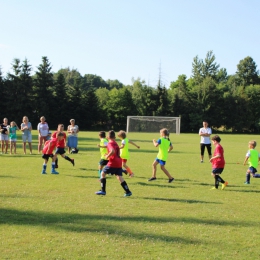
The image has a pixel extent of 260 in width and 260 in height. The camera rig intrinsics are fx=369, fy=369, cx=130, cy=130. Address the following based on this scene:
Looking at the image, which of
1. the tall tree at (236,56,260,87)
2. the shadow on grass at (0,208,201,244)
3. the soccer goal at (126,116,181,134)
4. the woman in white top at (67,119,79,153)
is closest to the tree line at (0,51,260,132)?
the soccer goal at (126,116,181,134)

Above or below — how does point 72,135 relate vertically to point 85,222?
above

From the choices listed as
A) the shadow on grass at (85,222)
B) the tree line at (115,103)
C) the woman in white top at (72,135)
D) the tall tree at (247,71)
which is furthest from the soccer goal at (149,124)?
the tall tree at (247,71)

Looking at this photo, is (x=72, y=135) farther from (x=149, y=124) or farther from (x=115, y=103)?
(x=115, y=103)

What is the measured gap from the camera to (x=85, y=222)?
22.5 feet

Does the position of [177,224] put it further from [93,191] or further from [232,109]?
[232,109]

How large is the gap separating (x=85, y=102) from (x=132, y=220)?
6155 centimetres

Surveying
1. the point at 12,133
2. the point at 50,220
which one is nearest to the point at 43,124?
the point at 12,133

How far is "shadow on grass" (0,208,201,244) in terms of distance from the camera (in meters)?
6.15

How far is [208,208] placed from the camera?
8227mm

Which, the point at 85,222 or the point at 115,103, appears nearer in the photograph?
the point at 85,222

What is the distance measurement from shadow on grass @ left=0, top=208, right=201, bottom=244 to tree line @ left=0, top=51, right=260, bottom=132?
57321 millimetres

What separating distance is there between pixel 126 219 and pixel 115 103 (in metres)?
68.1

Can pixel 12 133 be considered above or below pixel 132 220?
above

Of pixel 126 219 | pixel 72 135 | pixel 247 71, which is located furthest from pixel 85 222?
pixel 247 71
